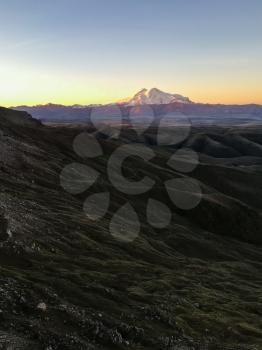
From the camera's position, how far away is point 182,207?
124 meters

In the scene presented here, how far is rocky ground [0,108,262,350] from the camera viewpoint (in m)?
33.7

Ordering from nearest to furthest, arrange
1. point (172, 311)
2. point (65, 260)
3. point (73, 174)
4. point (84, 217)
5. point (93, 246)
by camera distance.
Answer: point (172, 311)
point (65, 260)
point (93, 246)
point (84, 217)
point (73, 174)

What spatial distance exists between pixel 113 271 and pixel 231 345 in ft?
59.3

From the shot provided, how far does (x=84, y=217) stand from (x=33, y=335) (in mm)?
50246

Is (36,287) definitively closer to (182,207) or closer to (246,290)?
(246,290)

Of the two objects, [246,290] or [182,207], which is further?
[182,207]

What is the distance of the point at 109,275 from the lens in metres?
52.8

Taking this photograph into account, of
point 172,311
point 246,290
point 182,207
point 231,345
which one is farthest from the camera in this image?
point 182,207

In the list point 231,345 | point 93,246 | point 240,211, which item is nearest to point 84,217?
point 93,246

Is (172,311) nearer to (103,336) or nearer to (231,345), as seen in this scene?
(231,345)

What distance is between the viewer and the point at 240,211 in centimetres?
A: 13112

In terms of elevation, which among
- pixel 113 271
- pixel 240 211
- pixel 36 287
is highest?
pixel 36 287

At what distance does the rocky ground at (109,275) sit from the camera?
33719mm

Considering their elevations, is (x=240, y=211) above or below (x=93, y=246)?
below
